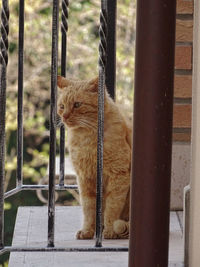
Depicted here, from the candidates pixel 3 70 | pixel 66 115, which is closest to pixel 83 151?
pixel 66 115

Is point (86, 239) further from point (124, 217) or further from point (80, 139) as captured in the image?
point (80, 139)

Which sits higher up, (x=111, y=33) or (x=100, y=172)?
(x=111, y=33)

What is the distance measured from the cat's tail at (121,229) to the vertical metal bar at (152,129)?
1.97 feet

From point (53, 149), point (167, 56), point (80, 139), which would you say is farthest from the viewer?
point (80, 139)

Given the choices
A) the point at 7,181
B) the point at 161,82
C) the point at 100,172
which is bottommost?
the point at 7,181

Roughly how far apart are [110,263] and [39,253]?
252 millimetres

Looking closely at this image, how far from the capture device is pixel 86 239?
222 centimetres

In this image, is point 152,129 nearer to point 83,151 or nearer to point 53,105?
point 53,105

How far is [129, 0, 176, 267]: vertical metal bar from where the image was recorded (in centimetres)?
154

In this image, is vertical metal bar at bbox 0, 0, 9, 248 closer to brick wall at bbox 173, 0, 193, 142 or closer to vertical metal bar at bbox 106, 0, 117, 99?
vertical metal bar at bbox 106, 0, 117, 99

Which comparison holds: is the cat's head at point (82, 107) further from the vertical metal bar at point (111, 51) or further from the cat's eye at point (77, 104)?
the vertical metal bar at point (111, 51)

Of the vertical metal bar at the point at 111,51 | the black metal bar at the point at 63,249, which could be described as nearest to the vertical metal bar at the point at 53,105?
the black metal bar at the point at 63,249

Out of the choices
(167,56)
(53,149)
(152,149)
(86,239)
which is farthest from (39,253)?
(167,56)

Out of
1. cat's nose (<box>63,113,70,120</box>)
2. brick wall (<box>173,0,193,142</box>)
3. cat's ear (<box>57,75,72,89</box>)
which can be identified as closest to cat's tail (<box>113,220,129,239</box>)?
cat's nose (<box>63,113,70,120</box>)
